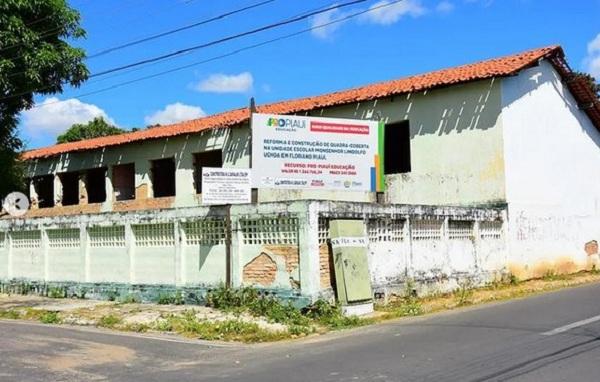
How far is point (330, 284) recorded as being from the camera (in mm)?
12727

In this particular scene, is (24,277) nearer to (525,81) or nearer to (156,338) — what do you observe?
(156,338)

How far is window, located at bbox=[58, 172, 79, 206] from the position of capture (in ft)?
98.4

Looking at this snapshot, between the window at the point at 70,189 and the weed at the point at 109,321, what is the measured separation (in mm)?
18449

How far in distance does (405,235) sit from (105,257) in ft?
23.6

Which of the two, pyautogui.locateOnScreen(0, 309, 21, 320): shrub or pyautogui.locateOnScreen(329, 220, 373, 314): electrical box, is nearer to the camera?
pyautogui.locateOnScreen(329, 220, 373, 314): electrical box

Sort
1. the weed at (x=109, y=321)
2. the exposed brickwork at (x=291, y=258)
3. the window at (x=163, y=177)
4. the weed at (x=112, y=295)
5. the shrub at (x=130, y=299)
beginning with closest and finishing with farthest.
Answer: the weed at (x=109, y=321)
the exposed brickwork at (x=291, y=258)
the shrub at (x=130, y=299)
the weed at (x=112, y=295)
the window at (x=163, y=177)

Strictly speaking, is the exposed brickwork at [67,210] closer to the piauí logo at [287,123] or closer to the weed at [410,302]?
the piauí logo at [287,123]

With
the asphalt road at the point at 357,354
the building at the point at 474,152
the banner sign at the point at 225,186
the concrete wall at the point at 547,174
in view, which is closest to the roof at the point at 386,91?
the building at the point at 474,152

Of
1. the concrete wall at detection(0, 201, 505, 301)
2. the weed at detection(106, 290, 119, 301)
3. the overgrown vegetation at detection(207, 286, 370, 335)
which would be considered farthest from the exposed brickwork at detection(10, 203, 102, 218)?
the overgrown vegetation at detection(207, 286, 370, 335)

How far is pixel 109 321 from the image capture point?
12367 millimetres

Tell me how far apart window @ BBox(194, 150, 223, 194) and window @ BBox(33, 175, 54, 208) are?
30.6 ft

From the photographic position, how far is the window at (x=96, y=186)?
29.2m

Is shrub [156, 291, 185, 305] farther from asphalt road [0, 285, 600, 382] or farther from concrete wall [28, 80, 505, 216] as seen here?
concrete wall [28, 80, 505, 216]

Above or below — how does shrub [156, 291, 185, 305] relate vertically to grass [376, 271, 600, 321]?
above
